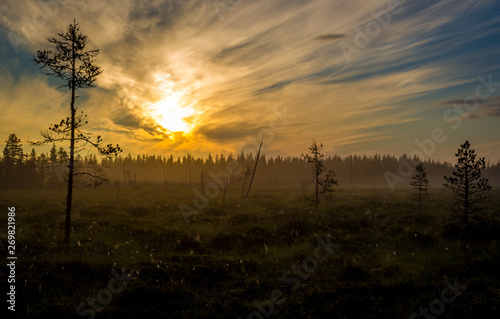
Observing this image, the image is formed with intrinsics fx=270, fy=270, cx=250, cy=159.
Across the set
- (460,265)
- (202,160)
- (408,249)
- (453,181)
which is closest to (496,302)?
(460,265)

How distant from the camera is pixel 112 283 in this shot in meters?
8.97

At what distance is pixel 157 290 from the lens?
8125mm

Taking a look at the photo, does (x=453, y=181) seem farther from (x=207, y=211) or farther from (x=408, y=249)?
(x=207, y=211)

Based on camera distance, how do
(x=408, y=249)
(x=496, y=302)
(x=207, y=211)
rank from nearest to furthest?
1. (x=496, y=302)
2. (x=408, y=249)
3. (x=207, y=211)

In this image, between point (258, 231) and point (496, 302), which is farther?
point (258, 231)

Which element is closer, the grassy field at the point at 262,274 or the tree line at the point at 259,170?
the grassy field at the point at 262,274

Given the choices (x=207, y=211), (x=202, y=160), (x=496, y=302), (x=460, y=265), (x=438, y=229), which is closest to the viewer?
(x=496, y=302)

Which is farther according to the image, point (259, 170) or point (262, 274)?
point (259, 170)

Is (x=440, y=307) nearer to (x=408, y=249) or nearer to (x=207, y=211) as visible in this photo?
(x=408, y=249)

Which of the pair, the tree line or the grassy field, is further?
the tree line

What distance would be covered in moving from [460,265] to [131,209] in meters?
27.9

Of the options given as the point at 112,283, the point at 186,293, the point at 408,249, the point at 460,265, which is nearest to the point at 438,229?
the point at 408,249

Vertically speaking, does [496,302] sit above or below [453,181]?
below

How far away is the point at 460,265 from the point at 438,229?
7.83 m
